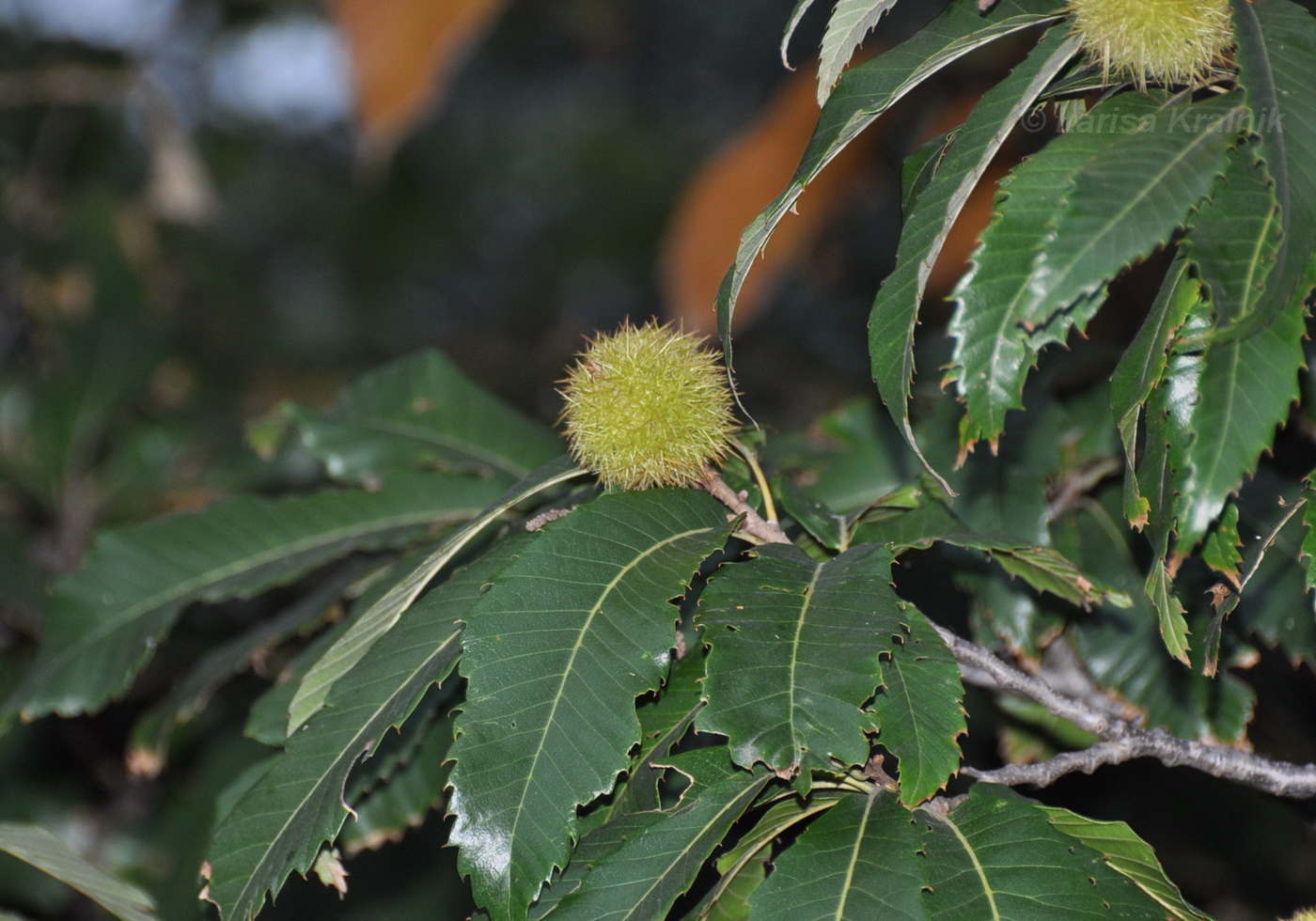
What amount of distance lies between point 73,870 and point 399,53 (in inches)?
41.3

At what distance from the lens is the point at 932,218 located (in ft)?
2.23

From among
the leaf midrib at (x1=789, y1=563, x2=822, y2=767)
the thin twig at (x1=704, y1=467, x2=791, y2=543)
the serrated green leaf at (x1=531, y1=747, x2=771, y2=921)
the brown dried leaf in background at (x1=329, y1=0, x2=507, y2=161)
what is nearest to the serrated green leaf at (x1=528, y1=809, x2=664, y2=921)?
the serrated green leaf at (x1=531, y1=747, x2=771, y2=921)

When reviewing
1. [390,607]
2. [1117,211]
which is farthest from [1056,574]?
[390,607]

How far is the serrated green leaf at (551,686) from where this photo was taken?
65 cm

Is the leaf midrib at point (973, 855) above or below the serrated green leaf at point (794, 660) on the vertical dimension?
below

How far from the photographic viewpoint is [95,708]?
1.13m

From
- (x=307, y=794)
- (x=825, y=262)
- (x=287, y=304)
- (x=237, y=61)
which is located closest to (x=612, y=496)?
(x=307, y=794)

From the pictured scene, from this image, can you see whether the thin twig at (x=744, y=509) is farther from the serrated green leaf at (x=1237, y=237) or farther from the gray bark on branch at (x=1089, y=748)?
the serrated green leaf at (x=1237, y=237)

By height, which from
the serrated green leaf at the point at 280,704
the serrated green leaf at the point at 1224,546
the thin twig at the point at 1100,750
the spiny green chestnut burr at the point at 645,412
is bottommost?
the serrated green leaf at the point at 280,704

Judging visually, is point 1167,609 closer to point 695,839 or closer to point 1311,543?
point 1311,543

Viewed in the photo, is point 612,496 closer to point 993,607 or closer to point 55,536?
point 993,607

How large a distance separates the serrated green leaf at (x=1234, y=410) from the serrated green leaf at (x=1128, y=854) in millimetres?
229

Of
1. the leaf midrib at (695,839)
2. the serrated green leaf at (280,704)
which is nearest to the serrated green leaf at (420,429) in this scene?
the serrated green leaf at (280,704)

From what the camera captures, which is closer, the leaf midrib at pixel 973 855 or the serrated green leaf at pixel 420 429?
the leaf midrib at pixel 973 855
